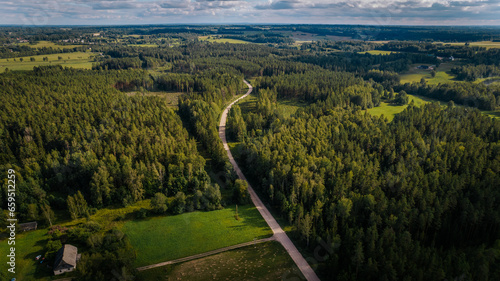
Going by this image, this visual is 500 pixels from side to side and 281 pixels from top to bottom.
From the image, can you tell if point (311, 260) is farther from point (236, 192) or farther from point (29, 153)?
point (29, 153)

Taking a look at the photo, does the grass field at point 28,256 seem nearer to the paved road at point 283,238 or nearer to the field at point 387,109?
the paved road at point 283,238

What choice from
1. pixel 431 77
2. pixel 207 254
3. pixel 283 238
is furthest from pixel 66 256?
pixel 431 77

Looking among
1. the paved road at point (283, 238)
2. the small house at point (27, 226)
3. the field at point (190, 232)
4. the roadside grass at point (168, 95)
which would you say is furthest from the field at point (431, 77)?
the small house at point (27, 226)

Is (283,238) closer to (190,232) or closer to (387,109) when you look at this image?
(190,232)

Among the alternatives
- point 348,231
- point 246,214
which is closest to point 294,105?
point 246,214

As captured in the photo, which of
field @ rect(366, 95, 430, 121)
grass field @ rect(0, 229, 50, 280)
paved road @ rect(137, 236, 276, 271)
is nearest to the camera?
grass field @ rect(0, 229, 50, 280)

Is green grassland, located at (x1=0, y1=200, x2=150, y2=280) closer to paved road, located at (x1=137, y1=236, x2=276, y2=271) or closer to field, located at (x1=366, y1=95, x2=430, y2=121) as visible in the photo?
paved road, located at (x1=137, y1=236, x2=276, y2=271)

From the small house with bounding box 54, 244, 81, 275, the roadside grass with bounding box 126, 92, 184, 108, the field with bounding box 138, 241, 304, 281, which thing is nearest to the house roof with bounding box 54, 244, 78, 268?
the small house with bounding box 54, 244, 81, 275
